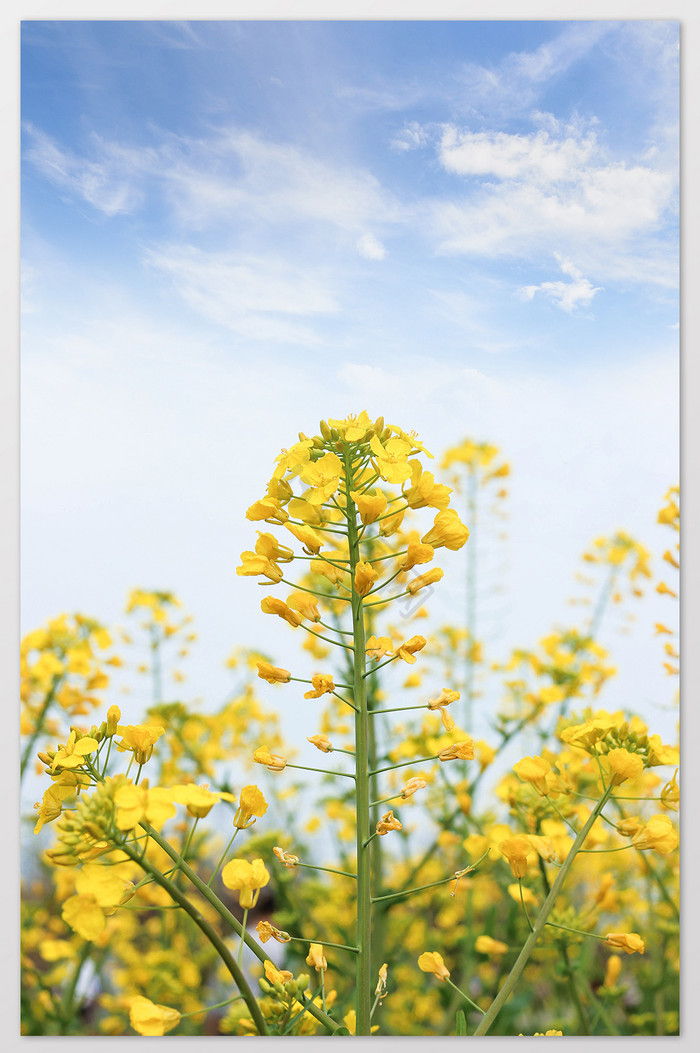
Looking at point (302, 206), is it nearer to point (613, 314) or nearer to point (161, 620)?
point (613, 314)

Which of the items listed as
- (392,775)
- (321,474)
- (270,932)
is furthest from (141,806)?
(392,775)

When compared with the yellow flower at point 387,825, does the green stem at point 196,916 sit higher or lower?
lower

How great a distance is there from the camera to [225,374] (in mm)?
2004

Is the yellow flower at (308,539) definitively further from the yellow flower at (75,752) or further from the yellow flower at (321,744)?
the yellow flower at (75,752)

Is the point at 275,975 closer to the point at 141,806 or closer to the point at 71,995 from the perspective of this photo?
the point at 141,806

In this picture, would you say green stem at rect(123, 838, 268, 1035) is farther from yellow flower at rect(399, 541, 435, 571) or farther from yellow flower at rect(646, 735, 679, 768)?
yellow flower at rect(646, 735, 679, 768)

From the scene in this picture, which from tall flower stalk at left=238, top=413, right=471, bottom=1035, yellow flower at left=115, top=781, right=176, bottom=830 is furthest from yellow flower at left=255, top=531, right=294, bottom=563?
yellow flower at left=115, top=781, right=176, bottom=830

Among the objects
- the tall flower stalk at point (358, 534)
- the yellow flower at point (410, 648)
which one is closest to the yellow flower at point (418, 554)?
the tall flower stalk at point (358, 534)

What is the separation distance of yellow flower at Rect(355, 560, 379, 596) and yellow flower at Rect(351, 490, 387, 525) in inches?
2.8

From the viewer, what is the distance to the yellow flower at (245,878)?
1.08 metres

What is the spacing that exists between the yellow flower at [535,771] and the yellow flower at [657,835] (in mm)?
148

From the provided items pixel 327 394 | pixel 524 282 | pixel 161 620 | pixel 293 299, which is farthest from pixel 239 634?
pixel 524 282

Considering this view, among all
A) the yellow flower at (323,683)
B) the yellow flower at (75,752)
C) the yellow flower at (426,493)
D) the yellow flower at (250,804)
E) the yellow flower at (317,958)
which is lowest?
the yellow flower at (317,958)

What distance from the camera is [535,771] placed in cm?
124
